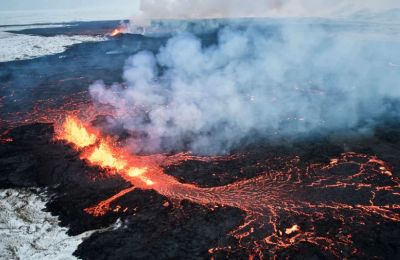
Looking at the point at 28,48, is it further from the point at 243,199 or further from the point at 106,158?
the point at 243,199

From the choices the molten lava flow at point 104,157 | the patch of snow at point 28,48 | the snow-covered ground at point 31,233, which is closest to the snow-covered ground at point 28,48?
the patch of snow at point 28,48

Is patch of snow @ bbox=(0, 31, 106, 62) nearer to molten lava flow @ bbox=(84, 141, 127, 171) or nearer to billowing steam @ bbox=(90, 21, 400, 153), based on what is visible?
billowing steam @ bbox=(90, 21, 400, 153)

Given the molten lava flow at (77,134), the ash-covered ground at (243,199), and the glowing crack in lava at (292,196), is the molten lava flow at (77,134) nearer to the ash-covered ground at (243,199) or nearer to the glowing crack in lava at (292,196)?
the ash-covered ground at (243,199)

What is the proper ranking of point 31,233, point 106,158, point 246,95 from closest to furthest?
point 31,233, point 106,158, point 246,95

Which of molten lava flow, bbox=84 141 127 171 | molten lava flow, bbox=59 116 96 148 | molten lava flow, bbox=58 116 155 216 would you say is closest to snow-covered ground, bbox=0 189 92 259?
molten lava flow, bbox=58 116 155 216

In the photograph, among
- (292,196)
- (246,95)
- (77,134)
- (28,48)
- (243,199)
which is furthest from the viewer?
(28,48)

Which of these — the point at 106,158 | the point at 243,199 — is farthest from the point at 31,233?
the point at 243,199
